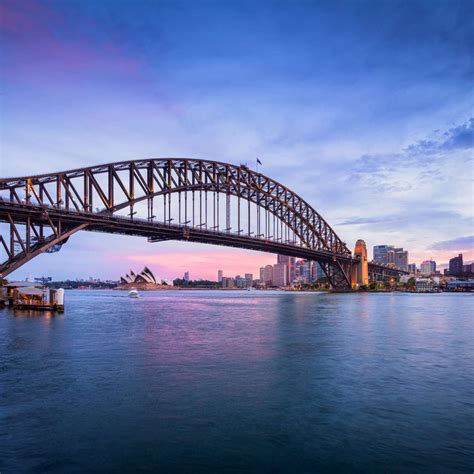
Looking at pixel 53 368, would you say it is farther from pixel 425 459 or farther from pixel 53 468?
pixel 425 459

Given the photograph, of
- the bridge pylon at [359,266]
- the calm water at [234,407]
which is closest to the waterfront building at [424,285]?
the bridge pylon at [359,266]

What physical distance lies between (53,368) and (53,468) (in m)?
9.44

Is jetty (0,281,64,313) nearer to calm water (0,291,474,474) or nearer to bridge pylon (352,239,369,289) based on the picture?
calm water (0,291,474,474)

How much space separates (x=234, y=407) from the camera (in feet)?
41.7

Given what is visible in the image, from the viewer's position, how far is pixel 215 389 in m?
14.6

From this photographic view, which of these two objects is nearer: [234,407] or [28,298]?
[234,407]

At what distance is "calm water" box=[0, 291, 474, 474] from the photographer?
9406mm

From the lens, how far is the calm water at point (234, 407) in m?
9.41

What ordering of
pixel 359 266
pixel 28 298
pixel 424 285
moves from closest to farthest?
pixel 28 298
pixel 359 266
pixel 424 285

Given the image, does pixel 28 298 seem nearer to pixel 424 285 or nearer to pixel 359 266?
pixel 359 266

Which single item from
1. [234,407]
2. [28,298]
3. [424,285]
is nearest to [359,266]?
[424,285]

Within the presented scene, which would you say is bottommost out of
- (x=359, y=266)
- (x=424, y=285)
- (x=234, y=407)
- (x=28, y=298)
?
(x=424, y=285)

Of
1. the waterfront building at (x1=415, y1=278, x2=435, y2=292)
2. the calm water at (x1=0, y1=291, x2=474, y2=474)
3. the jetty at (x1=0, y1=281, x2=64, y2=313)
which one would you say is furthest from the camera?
the waterfront building at (x1=415, y1=278, x2=435, y2=292)

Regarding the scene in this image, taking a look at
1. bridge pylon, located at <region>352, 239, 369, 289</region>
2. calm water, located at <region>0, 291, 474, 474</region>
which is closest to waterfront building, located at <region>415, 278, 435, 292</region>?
bridge pylon, located at <region>352, 239, 369, 289</region>
